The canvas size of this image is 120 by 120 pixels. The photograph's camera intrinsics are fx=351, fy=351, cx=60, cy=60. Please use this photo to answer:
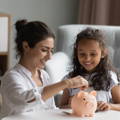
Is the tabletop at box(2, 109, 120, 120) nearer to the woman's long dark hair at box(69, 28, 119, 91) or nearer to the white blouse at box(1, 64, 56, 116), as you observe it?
the white blouse at box(1, 64, 56, 116)

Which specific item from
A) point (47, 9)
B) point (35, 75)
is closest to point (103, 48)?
point (35, 75)

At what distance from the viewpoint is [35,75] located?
5.47 feet

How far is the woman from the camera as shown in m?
1.40

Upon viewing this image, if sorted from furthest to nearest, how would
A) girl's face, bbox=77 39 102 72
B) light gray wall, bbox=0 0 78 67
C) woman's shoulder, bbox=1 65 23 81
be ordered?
light gray wall, bbox=0 0 78 67 < girl's face, bbox=77 39 102 72 < woman's shoulder, bbox=1 65 23 81

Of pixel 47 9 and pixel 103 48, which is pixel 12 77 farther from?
pixel 47 9

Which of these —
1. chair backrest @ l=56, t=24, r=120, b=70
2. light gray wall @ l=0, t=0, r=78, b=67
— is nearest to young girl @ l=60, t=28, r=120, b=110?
chair backrest @ l=56, t=24, r=120, b=70

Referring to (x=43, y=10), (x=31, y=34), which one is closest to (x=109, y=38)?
(x=43, y=10)

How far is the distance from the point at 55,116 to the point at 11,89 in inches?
8.4

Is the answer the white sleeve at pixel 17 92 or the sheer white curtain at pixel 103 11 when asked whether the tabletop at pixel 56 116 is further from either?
the sheer white curtain at pixel 103 11

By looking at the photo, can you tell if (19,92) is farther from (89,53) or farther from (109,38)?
(109,38)

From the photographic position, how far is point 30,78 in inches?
62.5

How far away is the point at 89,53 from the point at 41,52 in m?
0.31

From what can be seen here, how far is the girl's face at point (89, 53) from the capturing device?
1.75 metres

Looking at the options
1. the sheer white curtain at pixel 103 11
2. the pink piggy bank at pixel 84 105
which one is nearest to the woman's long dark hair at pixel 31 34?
the pink piggy bank at pixel 84 105
